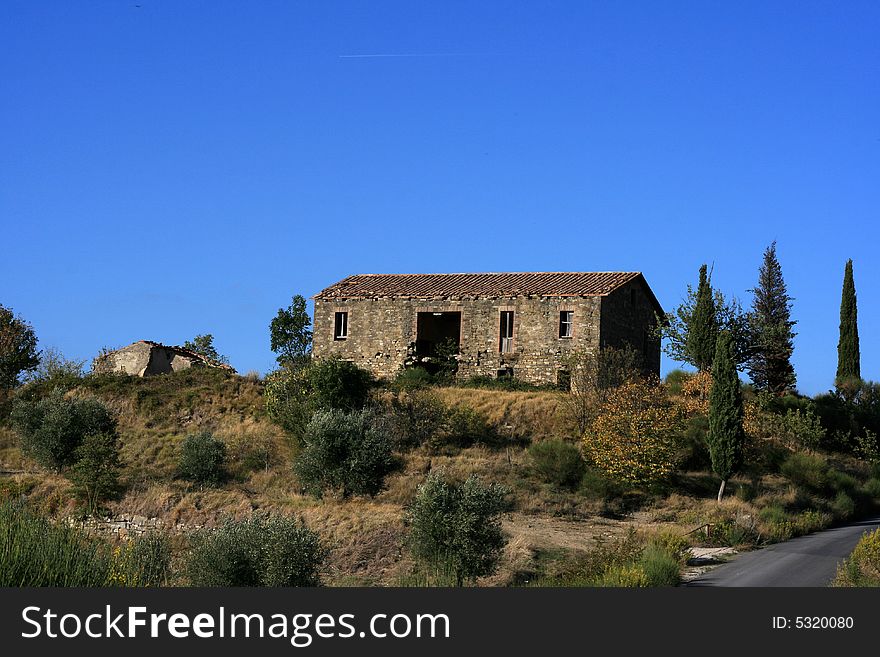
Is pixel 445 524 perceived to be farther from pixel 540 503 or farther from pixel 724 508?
pixel 724 508

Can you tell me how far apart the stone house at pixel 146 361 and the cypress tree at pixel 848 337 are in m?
34.9

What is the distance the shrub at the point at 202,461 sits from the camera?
3988cm

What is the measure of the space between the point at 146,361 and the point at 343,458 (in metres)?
21.3

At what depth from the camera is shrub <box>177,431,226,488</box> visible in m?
39.9

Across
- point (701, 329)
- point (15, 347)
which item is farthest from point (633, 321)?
point (15, 347)

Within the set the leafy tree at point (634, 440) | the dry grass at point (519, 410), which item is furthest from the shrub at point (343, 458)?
the leafy tree at point (634, 440)

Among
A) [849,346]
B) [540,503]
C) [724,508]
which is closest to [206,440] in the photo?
[540,503]

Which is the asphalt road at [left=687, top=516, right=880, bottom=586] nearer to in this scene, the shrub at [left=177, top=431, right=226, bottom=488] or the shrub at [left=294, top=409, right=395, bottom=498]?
the shrub at [left=294, top=409, right=395, bottom=498]

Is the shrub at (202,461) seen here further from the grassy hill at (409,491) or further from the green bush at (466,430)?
the green bush at (466,430)

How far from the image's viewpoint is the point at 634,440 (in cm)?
3878

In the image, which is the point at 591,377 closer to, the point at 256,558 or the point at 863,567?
the point at 863,567

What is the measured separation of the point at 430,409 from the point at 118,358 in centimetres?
2091

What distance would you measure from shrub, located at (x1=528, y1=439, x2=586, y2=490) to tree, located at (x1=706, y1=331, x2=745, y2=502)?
16.9ft

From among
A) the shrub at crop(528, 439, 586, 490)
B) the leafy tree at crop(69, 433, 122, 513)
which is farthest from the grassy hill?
the leafy tree at crop(69, 433, 122, 513)
